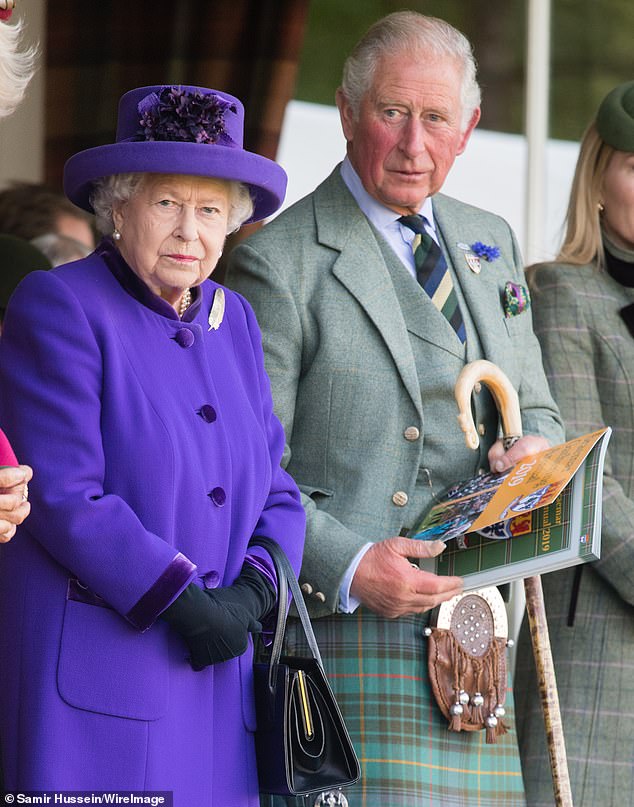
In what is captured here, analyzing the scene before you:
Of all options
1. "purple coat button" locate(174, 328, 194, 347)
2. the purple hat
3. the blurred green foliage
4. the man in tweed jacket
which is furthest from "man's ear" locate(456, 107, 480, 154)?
the blurred green foliage

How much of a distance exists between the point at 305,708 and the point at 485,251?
4.45 ft

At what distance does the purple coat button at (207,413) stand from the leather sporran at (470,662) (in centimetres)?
84

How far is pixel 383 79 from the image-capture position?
10.8ft

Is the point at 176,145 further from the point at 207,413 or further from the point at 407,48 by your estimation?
the point at 407,48

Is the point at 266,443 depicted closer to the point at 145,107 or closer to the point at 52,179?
the point at 145,107

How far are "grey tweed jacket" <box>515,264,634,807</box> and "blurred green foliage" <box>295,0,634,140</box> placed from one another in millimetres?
2430

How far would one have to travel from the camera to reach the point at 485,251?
137 inches

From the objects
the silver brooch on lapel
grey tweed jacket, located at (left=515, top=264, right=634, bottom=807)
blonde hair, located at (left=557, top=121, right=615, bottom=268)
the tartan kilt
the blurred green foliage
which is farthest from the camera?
the blurred green foliage

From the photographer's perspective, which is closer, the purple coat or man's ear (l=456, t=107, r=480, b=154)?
the purple coat

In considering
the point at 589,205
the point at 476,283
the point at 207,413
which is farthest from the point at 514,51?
the point at 207,413

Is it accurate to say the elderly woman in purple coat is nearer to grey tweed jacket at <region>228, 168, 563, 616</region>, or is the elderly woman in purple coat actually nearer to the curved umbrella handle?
grey tweed jacket at <region>228, 168, 563, 616</region>

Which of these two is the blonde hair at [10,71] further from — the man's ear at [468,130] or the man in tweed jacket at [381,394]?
the man's ear at [468,130]

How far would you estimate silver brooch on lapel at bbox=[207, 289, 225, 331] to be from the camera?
9.26 ft

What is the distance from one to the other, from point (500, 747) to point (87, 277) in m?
1.46
